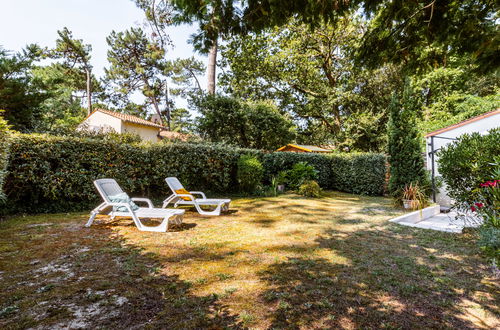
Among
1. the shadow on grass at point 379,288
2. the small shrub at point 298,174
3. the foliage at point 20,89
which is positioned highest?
the foliage at point 20,89

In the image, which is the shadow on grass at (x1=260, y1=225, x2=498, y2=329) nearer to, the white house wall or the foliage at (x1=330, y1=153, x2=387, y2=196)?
the foliage at (x1=330, y1=153, x2=387, y2=196)

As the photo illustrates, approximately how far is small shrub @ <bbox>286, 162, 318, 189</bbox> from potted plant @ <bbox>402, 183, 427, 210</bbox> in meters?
5.14

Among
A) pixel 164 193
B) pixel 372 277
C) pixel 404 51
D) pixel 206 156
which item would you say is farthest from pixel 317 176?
pixel 372 277

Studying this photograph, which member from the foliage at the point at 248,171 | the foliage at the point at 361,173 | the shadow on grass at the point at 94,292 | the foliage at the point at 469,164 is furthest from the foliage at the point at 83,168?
the foliage at the point at 361,173

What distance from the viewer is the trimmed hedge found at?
6.24 meters

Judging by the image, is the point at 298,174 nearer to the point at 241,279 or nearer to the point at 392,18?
the point at 392,18

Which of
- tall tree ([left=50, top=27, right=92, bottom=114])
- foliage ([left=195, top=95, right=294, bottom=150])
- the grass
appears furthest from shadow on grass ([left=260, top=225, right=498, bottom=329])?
tall tree ([left=50, top=27, right=92, bottom=114])

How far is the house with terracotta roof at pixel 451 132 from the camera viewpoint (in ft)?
25.8

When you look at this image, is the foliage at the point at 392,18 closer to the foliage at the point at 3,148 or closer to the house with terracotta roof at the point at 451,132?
the foliage at the point at 3,148

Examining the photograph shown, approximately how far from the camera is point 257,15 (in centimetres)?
361

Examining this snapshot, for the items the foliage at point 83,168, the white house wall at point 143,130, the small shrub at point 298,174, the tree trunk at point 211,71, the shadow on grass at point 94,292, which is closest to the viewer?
the shadow on grass at point 94,292

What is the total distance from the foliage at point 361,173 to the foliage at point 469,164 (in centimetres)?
814

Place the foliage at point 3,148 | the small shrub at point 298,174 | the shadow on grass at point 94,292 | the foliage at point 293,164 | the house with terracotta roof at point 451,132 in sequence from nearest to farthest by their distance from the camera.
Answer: the shadow on grass at point 94,292 → the foliage at point 3,148 → the house with terracotta roof at point 451,132 → the foliage at point 293,164 → the small shrub at point 298,174

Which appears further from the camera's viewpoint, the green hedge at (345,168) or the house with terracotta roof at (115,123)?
the house with terracotta roof at (115,123)
